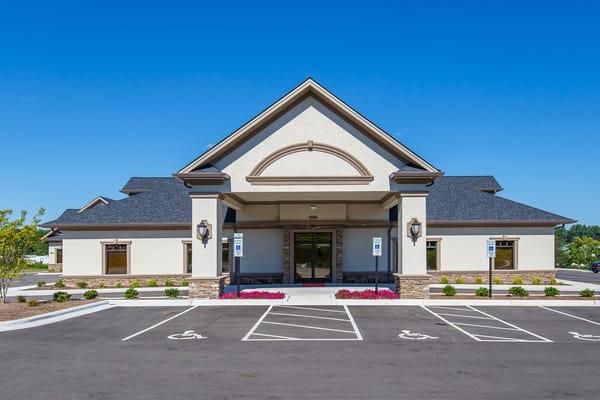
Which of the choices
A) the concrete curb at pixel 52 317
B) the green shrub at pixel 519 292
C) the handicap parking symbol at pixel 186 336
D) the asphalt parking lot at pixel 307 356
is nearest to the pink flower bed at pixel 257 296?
the asphalt parking lot at pixel 307 356

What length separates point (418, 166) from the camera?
2047 centimetres

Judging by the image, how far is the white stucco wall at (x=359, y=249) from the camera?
2667 cm

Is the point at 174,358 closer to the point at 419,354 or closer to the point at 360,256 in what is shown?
the point at 419,354

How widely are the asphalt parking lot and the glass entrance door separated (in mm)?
9686

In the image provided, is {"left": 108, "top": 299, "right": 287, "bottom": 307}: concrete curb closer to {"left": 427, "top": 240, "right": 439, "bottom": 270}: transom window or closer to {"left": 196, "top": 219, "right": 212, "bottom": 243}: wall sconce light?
{"left": 196, "top": 219, "right": 212, "bottom": 243}: wall sconce light

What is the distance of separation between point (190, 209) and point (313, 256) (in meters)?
9.09

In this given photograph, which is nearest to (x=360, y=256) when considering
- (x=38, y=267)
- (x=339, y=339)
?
(x=339, y=339)

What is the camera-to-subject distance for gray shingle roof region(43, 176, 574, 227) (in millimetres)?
28102

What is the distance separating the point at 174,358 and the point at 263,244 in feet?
53.2

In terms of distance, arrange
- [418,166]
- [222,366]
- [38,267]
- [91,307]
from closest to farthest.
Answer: [222,366] < [91,307] < [418,166] < [38,267]

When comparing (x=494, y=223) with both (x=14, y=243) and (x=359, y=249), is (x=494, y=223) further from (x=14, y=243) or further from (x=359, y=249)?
(x=14, y=243)

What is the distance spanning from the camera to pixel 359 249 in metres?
26.7

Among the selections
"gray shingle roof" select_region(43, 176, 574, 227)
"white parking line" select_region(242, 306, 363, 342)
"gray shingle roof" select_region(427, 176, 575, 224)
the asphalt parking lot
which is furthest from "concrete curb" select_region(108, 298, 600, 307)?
"gray shingle roof" select_region(427, 176, 575, 224)

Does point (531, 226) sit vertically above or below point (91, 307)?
above
